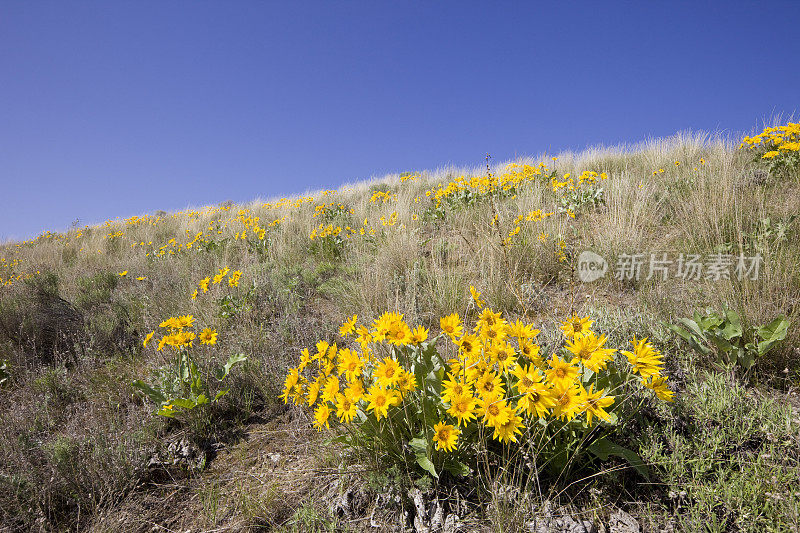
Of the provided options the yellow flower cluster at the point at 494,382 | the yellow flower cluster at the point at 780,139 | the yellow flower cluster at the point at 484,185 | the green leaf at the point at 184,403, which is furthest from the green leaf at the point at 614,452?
the yellow flower cluster at the point at 780,139

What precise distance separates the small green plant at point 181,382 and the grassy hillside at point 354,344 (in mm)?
59

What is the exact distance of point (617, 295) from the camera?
3.39 meters

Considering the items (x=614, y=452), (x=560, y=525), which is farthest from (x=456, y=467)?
(x=614, y=452)

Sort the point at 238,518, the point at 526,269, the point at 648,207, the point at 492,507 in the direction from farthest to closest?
the point at 648,207 → the point at 526,269 → the point at 238,518 → the point at 492,507

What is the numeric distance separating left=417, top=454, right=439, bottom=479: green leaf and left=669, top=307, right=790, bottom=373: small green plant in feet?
5.82

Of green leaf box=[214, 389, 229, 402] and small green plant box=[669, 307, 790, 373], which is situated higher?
small green plant box=[669, 307, 790, 373]

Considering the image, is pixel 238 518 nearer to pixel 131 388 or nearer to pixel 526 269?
pixel 131 388

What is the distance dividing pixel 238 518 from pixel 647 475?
187 centimetres

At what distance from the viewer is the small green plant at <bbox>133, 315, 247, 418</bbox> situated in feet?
7.53

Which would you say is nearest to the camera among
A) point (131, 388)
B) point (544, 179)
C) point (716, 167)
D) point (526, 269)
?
point (131, 388)

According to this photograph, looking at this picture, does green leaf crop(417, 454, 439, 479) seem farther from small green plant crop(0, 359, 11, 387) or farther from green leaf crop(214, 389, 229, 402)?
small green plant crop(0, 359, 11, 387)

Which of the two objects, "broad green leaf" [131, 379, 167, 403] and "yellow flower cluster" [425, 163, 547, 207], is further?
"yellow flower cluster" [425, 163, 547, 207]

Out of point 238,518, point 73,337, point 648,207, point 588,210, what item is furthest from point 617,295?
point 73,337

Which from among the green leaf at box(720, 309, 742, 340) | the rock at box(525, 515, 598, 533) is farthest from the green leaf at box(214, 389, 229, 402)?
the green leaf at box(720, 309, 742, 340)
